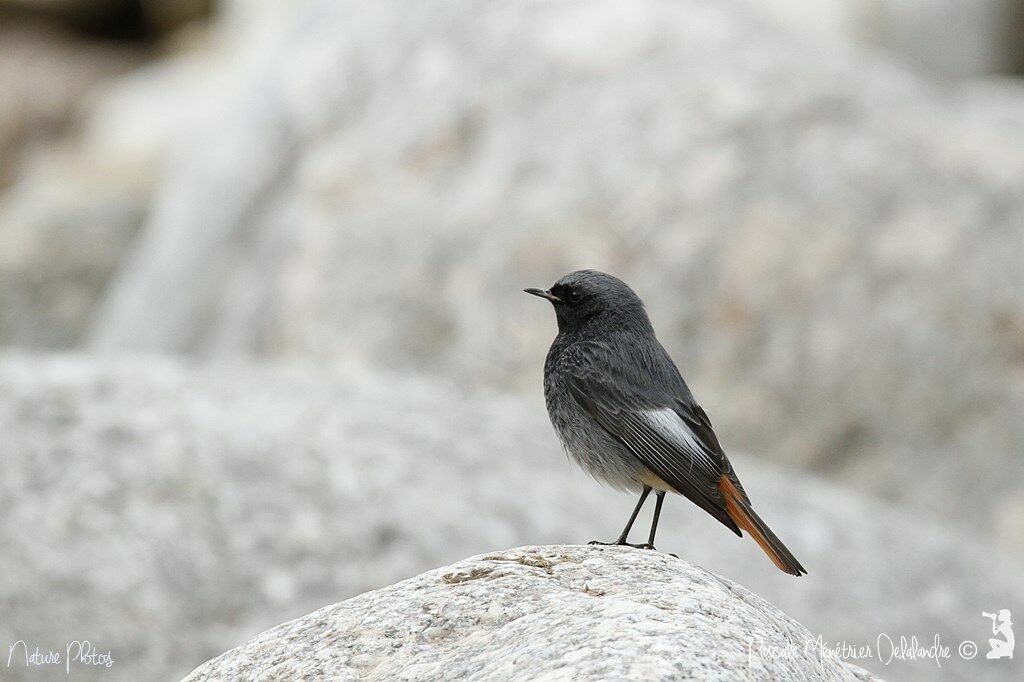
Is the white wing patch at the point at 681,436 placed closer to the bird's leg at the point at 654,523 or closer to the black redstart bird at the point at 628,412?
the black redstart bird at the point at 628,412

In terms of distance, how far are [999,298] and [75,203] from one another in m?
11.8

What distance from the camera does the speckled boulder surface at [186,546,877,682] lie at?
4461mm

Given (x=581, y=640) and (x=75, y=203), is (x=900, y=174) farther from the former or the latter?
(x=75, y=203)

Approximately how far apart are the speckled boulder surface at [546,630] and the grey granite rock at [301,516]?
104 inches

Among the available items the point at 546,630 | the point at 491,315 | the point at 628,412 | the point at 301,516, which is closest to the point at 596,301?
the point at 628,412

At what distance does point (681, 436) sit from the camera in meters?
6.08

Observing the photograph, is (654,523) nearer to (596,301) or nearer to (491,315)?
(596,301)

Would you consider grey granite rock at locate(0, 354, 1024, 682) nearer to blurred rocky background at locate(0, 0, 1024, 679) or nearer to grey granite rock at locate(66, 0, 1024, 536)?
blurred rocky background at locate(0, 0, 1024, 679)

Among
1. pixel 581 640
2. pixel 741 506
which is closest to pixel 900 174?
pixel 741 506

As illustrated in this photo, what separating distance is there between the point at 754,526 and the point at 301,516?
3.76 metres

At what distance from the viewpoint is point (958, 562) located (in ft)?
32.6

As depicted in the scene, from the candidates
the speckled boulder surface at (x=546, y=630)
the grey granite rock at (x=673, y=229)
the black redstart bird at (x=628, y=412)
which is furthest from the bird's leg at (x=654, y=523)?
the grey granite rock at (x=673, y=229)

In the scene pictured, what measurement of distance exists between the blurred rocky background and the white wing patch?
2.86 m

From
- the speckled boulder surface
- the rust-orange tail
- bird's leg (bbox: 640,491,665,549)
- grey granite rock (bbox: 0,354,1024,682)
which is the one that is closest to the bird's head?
bird's leg (bbox: 640,491,665,549)
